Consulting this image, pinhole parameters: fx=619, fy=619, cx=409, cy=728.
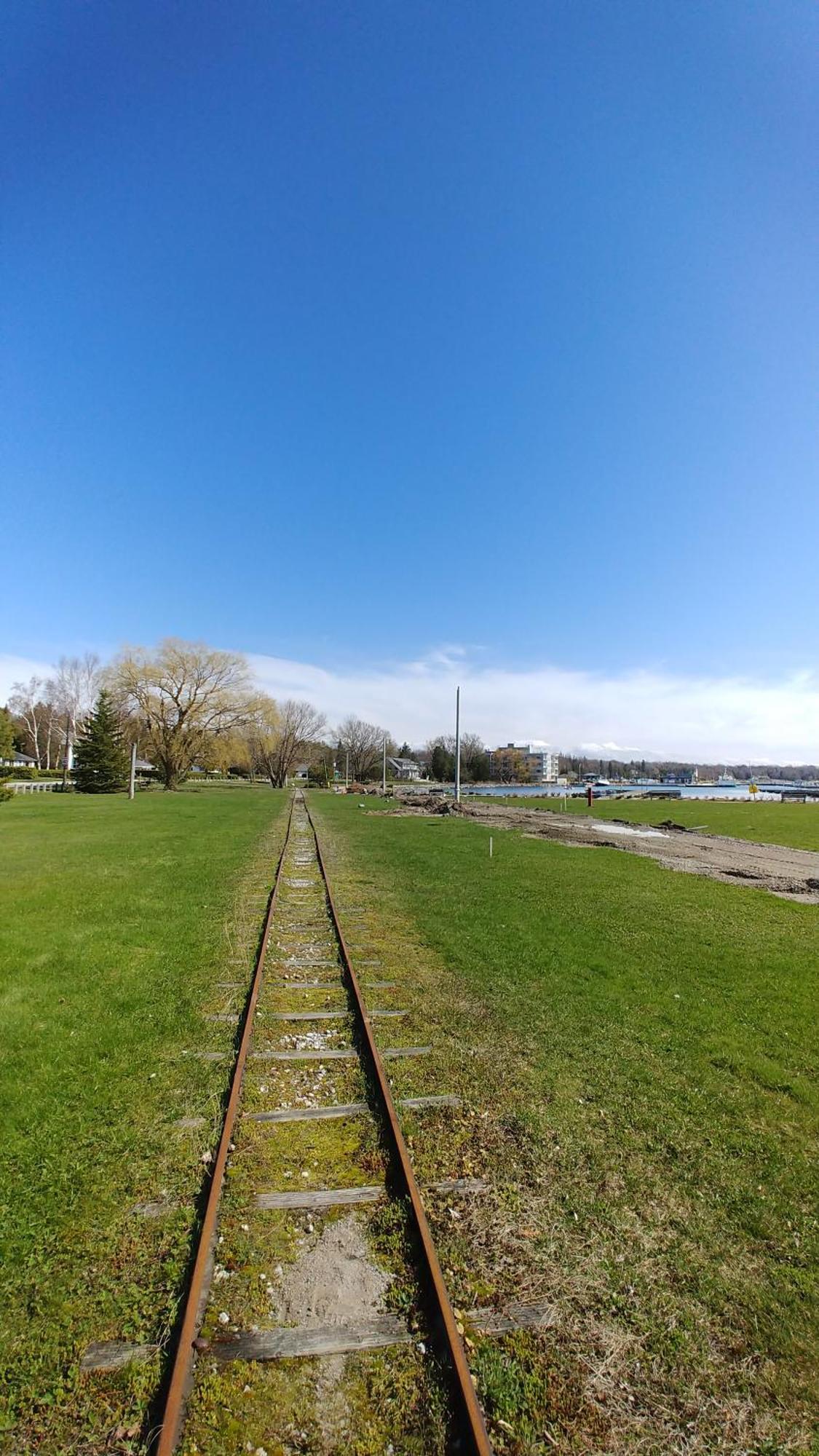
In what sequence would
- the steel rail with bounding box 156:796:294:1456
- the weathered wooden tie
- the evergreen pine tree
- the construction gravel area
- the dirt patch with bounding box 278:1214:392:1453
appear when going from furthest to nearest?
the evergreen pine tree < the construction gravel area < the weathered wooden tie < the dirt patch with bounding box 278:1214:392:1453 < the steel rail with bounding box 156:796:294:1456

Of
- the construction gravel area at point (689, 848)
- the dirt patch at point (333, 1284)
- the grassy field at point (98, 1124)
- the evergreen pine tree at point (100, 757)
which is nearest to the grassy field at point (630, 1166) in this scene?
the dirt patch at point (333, 1284)

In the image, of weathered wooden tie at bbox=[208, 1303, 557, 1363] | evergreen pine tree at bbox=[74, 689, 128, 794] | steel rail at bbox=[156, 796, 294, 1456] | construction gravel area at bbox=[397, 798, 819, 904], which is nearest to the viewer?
steel rail at bbox=[156, 796, 294, 1456]

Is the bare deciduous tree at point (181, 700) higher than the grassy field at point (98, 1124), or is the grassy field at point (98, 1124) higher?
Answer: the bare deciduous tree at point (181, 700)

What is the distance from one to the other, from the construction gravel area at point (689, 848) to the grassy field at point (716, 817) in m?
1.83

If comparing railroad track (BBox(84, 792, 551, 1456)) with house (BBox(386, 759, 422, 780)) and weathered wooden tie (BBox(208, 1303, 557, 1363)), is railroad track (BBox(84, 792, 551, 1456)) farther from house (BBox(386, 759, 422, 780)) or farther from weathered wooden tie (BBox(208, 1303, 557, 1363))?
house (BBox(386, 759, 422, 780))

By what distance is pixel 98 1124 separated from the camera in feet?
15.9

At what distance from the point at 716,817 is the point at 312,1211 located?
142 feet

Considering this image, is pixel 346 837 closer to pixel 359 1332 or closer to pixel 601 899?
pixel 601 899

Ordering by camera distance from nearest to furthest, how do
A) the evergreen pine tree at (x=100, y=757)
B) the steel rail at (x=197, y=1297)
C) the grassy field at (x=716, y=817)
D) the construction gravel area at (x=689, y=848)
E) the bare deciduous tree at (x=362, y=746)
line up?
the steel rail at (x=197, y=1297) → the construction gravel area at (x=689, y=848) → the grassy field at (x=716, y=817) → the evergreen pine tree at (x=100, y=757) → the bare deciduous tree at (x=362, y=746)

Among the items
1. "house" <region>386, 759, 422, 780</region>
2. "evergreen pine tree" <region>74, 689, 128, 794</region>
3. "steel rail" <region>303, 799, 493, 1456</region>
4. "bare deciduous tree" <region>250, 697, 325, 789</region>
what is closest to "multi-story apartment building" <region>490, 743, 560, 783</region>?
"house" <region>386, 759, 422, 780</region>

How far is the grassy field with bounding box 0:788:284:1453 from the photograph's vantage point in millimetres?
2842

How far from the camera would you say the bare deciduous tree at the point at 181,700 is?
59.7 meters

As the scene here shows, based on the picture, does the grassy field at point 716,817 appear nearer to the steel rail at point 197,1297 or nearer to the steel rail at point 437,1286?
the steel rail at point 437,1286

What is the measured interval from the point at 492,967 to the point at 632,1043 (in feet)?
8.39
